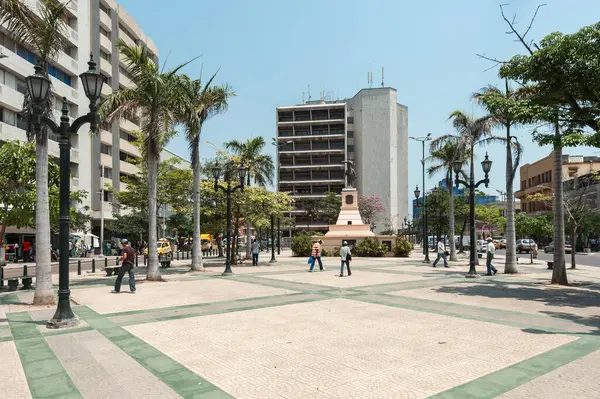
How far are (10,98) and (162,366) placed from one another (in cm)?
3828

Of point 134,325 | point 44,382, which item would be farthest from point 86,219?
point 44,382

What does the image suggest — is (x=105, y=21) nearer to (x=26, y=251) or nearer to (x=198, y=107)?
(x=26, y=251)

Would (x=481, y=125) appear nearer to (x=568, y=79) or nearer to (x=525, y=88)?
(x=525, y=88)

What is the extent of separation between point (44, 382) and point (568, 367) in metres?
6.84

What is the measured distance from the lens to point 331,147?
3536 inches

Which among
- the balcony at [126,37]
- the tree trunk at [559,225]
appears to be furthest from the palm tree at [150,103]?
the balcony at [126,37]

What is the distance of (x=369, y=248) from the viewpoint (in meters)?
35.9

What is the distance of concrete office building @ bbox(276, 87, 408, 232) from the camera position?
88375 mm

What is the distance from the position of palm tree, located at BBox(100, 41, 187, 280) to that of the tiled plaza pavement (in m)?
6.18

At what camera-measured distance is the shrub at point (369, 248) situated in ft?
118

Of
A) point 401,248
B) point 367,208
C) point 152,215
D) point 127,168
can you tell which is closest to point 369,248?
point 401,248

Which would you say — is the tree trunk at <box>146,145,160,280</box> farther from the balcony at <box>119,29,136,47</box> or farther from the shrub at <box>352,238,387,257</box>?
the balcony at <box>119,29,136,47</box>

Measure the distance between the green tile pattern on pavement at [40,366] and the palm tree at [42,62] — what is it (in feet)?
9.59

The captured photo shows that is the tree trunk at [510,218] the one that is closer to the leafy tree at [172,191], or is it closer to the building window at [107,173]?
the leafy tree at [172,191]
